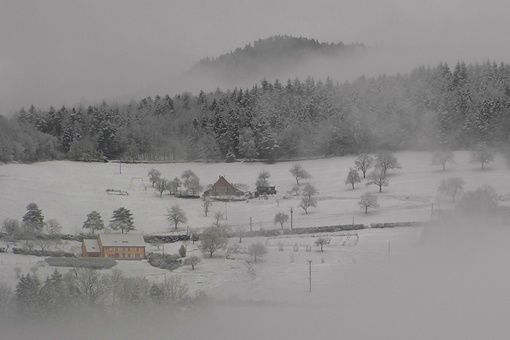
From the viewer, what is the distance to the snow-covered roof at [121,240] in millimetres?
47500

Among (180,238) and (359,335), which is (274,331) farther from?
(180,238)

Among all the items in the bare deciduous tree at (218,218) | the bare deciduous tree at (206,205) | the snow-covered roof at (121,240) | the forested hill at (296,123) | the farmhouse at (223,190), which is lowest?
the snow-covered roof at (121,240)

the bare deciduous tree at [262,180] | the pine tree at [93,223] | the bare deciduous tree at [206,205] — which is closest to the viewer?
the pine tree at [93,223]

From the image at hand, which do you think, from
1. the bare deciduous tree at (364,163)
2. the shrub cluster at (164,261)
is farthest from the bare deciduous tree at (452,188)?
the shrub cluster at (164,261)

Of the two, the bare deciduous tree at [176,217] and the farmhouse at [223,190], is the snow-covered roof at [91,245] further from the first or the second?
the farmhouse at [223,190]

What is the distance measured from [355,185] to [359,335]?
30.2 m

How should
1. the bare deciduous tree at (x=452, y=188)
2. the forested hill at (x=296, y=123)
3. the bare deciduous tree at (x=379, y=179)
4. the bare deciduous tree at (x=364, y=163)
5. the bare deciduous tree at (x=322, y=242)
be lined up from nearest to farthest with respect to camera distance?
the bare deciduous tree at (x=322, y=242) → the bare deciduous tree at (x=452, y=188) → the bare deciduous tree at (x=379, y=179) → the bare deciduous tree at (x=364, y=163) → the forested hill at (x=296, y=123)

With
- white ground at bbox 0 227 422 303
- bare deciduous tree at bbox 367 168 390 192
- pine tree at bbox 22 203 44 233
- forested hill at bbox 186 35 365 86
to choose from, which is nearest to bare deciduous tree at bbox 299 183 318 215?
bare deciduous tree at bbox 367 168 390 192

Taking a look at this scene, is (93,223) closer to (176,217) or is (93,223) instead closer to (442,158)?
(176,217)

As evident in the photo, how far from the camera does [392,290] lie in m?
45.2

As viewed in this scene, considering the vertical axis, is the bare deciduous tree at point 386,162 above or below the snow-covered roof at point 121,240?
above

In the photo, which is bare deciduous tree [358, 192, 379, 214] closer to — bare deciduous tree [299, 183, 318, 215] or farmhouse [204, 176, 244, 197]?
bare deciduous tree [299, 183, 318, 215]

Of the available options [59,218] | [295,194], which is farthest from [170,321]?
[295,194]

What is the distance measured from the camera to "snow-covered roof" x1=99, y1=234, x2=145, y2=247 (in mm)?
47500
